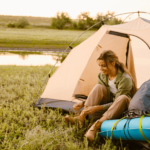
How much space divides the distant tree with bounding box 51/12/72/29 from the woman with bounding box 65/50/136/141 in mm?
43030

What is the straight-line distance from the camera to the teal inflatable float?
166 cm

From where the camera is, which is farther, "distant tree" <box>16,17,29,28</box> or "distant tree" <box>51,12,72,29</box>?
"distant tree" <box>51,12,72,29</box>

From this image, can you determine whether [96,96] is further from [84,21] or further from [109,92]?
[84,21]

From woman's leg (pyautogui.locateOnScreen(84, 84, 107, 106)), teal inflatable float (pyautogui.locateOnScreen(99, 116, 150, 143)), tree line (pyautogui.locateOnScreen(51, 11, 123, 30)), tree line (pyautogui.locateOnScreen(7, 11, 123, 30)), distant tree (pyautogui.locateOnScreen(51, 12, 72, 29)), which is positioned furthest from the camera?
distant tree (pyautogui.locateOnScreen(51, 12, 72, 29))

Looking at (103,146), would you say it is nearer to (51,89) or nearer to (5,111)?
(51,89)

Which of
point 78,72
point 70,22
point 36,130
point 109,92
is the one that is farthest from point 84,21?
point 36,130

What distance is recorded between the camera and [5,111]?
299 centimetres

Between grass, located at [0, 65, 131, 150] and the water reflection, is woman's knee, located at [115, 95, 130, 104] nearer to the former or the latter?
grass, located at [0, 65, 131, 150]

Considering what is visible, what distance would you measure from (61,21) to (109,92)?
43.9m

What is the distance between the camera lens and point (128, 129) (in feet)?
5.96

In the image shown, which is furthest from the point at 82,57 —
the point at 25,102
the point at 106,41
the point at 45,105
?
the point at 25,102

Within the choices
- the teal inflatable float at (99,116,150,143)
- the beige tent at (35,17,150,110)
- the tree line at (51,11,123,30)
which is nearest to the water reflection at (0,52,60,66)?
the beige tent at (35,17,150,110)

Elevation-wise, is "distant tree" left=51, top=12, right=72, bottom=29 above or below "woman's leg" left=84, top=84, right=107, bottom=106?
above

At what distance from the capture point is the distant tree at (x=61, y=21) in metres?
43.8
